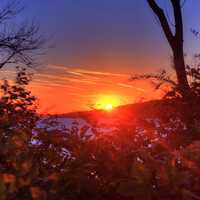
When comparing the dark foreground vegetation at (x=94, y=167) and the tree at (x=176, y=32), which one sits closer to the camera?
the dark foreground vegetation at (x=94, y=167)

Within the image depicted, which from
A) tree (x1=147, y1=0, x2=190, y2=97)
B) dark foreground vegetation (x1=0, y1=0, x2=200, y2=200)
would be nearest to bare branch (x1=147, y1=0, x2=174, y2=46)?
tree (x1=147, y1=0, x2=190, y2=97)

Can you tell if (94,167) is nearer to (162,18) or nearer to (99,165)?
Answer: (99,165)

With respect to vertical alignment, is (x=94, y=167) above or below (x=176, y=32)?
below

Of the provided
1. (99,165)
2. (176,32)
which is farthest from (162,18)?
(99,165)

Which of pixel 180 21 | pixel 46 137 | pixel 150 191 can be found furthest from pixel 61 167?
pixel 180 21

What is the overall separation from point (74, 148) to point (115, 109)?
1.84 m

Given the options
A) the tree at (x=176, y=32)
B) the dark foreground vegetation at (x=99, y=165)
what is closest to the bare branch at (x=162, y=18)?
the tree at (x=176, y=32)

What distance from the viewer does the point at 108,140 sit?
163 inches

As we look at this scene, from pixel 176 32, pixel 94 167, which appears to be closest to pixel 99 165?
pixel 94 167

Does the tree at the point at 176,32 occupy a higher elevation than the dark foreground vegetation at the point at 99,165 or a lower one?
higher

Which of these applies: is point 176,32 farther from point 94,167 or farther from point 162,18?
point 94,167

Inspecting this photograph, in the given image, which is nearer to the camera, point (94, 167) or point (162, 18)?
point (94, 167)

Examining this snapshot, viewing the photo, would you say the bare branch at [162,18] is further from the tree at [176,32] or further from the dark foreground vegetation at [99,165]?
the dark foreground vegetation at [99,165]

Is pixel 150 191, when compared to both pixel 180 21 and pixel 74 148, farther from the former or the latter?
pixel 180 21
